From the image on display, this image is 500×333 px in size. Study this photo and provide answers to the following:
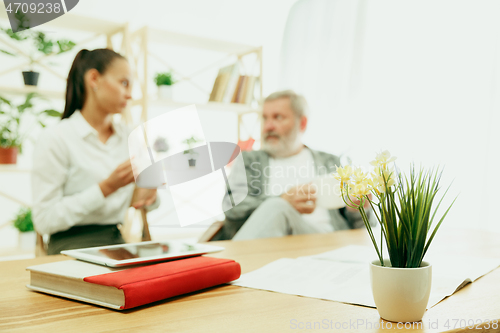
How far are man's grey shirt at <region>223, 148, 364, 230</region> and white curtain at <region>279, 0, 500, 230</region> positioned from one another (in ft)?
1.02

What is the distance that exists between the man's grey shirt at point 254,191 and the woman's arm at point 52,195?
606mm

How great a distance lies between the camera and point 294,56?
2.03 m

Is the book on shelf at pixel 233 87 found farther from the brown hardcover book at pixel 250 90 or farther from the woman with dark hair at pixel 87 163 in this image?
the woman with dark hair at pixel 87 163

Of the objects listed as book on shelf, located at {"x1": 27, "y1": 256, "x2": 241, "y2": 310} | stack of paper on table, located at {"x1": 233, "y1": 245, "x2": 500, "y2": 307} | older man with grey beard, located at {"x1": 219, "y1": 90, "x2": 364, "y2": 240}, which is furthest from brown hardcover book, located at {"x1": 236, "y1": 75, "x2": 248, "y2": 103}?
book on shelf, located at {"x1": 27, "y1": 256, "x2": 241, "y2": 310}

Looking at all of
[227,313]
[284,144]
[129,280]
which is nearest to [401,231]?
[227,313]

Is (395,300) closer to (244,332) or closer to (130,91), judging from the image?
(244,332)

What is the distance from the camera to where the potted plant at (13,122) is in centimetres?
148

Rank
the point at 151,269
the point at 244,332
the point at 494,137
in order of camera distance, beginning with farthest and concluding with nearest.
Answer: the point at 494,137
the point at 151,269
the point at 244,332

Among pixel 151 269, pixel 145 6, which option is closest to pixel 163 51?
pixel 145 6

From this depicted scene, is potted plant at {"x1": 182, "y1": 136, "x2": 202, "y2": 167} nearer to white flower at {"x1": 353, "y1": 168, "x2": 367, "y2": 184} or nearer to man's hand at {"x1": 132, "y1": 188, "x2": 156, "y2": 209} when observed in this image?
man's hand at {"x1": 132, "y1": 188, "x2": 156, "y2": 209}

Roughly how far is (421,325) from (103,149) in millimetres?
1346

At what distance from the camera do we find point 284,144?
1.99 meters

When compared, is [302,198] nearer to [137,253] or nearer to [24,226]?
[24,226]

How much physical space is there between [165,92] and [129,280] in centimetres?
126
